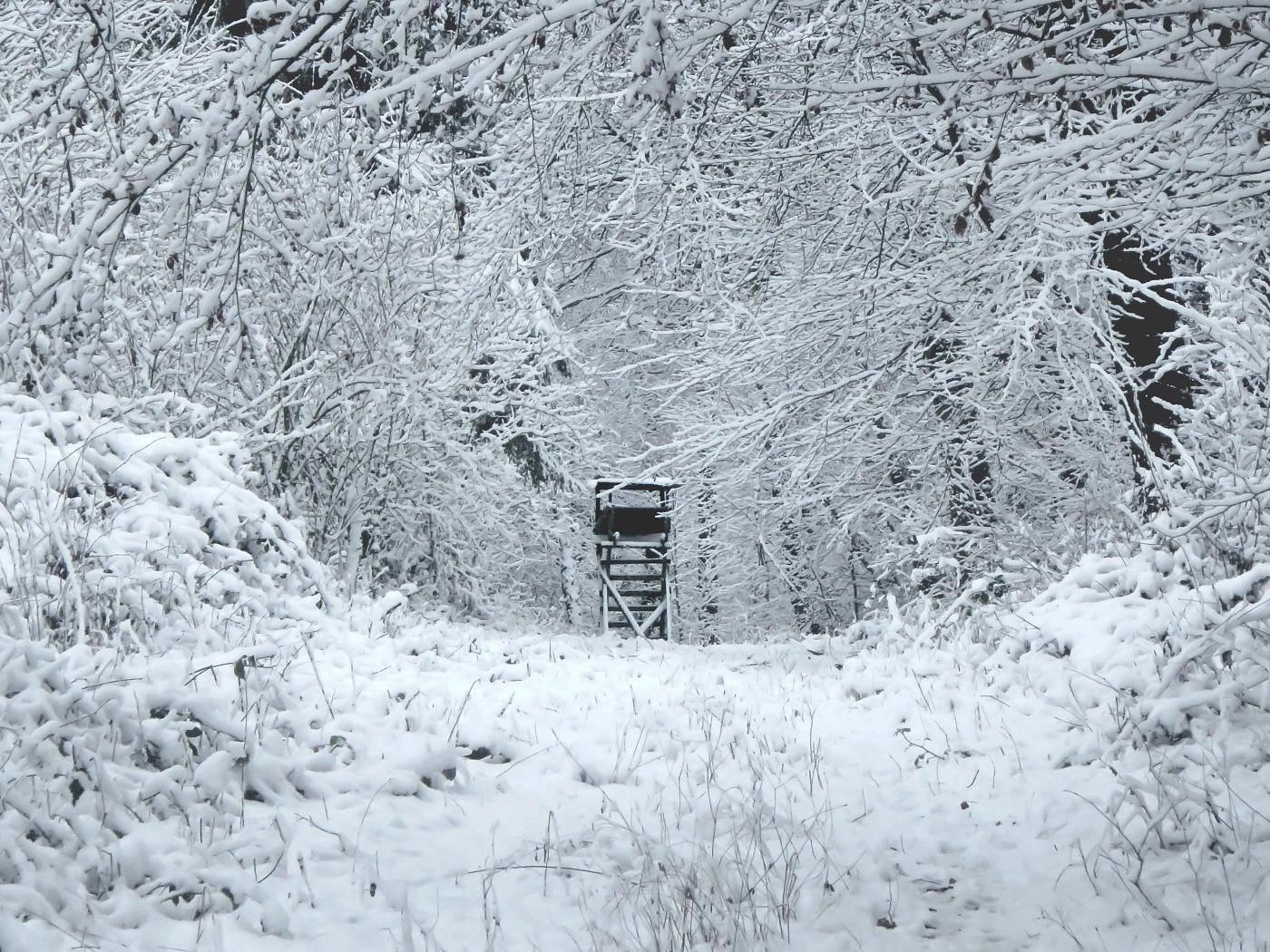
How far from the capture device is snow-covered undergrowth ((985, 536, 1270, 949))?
2.98m

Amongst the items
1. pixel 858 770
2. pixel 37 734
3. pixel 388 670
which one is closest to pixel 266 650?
pixel 37 734

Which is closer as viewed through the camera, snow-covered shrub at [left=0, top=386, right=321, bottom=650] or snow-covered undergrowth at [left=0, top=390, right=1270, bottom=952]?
snow-covered undergrowth at [left=0, top=390, right=1270, bottom=952]

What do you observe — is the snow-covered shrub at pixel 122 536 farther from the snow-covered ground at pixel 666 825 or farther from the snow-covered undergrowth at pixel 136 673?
the snow-covered ground at pixel 666 825

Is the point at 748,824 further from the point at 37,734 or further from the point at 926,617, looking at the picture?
the point at 926,617

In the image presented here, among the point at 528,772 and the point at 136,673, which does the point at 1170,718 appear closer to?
Result: the point at 528,772

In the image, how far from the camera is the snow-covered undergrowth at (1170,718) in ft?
9.78

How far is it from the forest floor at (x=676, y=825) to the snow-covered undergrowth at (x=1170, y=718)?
0.09 m

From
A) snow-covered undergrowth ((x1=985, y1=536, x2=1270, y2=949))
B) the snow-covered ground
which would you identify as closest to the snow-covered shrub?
the snow-covered ground

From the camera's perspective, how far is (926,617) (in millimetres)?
7723

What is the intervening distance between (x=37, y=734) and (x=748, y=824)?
2265 millimetres

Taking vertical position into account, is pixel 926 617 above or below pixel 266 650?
below

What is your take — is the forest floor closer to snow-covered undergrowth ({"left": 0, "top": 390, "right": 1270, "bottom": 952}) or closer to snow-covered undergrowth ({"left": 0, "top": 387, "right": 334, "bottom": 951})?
snow-covered undergrowth ({"left": 0, "top": 390, "right": 1270, "bottom": 952})

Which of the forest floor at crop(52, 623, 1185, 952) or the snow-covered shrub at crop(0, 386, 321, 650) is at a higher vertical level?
the snow-covered shrub at crop(0, 386, 321, 650)

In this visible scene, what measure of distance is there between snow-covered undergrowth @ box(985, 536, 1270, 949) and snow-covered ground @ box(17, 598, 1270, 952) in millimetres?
67
